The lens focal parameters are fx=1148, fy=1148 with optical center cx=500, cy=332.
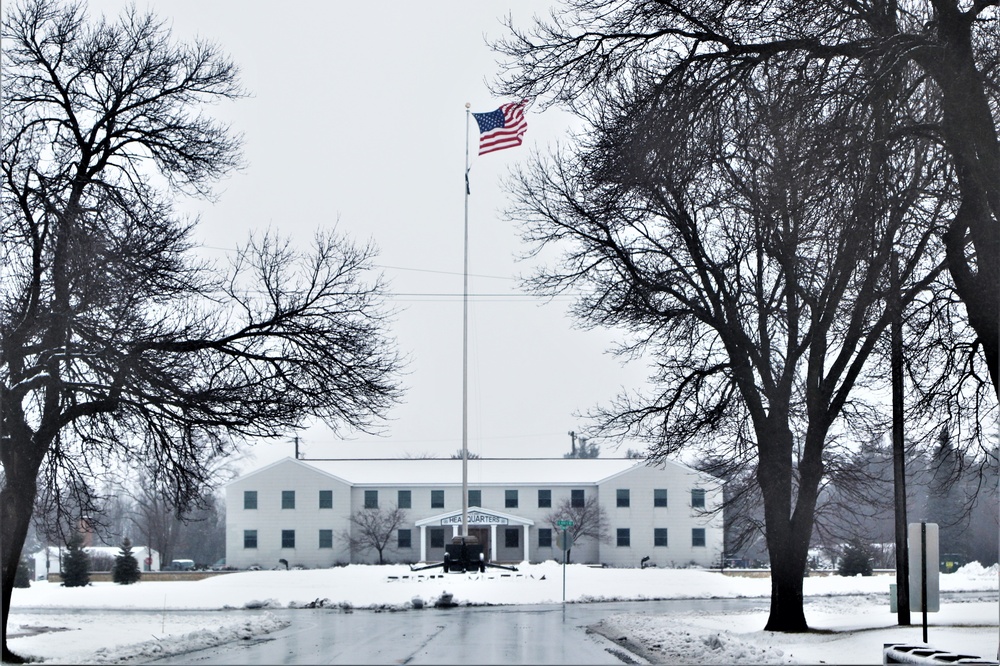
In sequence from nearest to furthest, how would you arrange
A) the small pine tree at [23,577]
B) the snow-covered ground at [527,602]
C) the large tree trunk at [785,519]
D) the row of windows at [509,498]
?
the snow-covered ground at [527,602]
the large tree trunk at [785,519]
the small pine tree at [23,577]
the row of windows at [509,498]

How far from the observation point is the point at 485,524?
57188mm

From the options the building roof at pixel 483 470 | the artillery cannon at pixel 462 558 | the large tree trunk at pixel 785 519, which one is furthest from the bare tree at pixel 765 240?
the building roof at pixel 483 470

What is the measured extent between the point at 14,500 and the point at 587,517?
3982 cm

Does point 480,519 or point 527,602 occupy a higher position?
point 480,519

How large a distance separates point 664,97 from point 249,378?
7.50 metres

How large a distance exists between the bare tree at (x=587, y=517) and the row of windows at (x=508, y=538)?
902mm

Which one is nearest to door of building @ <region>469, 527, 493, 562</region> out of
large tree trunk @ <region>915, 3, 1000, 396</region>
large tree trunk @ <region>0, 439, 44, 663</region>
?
large tree trunk @ <region>0, 439, 44, 663</region>

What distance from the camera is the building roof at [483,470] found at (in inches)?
2156

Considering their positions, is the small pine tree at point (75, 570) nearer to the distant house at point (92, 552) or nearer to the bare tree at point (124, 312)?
the distant house at point (92, 552)

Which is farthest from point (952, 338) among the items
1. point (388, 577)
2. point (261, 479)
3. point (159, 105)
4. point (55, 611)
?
point (261, 479)

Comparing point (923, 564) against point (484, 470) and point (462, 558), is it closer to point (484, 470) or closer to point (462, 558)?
point (462, 558)

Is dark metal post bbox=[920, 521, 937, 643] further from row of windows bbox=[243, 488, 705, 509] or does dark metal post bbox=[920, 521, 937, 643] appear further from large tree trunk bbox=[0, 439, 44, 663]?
row of windows bbox=[243, 488, 705, 509]

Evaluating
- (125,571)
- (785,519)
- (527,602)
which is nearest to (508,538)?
(527,602)

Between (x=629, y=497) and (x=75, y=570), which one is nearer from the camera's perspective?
(x=75, y=570)
